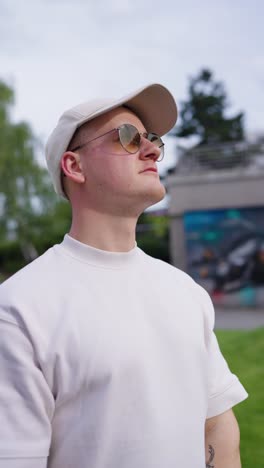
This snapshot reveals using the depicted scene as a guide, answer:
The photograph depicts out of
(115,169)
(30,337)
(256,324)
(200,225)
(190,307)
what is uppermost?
(115,169)

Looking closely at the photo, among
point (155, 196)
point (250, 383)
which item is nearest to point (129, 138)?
point (155, 196)

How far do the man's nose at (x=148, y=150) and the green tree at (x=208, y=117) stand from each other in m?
24.5

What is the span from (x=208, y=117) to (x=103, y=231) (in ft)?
83.8

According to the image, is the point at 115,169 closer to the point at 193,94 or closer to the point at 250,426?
the point at 250,426

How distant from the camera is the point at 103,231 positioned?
1578 millimetres

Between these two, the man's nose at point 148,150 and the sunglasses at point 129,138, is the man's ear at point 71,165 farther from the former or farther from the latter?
the man's nose at point 148,150

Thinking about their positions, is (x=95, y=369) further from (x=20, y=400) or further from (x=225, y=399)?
(x=225, y=399)

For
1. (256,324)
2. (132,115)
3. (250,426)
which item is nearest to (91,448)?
(132,115)

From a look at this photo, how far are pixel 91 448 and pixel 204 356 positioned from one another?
447mm

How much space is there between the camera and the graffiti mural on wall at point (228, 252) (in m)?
14.9

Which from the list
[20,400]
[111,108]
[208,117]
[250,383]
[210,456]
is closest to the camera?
[20,400]

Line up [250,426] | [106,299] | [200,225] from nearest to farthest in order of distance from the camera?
[106,299], [250,426], [200,225]

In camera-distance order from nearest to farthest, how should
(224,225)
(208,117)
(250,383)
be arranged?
1. (250,383)
2. (224,225)
3. (208,117)

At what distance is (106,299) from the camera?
148cm
